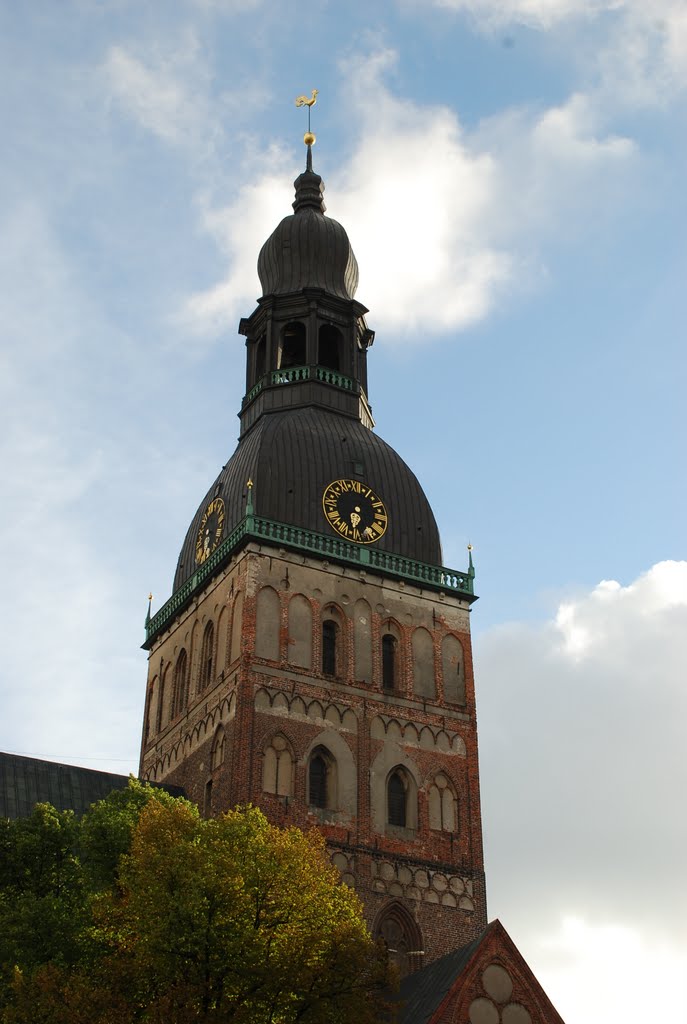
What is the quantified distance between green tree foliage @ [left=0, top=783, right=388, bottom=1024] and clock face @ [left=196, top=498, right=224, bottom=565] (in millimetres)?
18334

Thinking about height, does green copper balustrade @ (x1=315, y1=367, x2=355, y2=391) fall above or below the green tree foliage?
above

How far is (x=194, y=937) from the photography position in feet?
89.4

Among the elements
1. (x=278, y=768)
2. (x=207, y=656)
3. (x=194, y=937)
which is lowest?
(x=194, y=937)

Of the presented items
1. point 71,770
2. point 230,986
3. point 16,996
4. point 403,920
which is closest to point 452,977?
point 403,920

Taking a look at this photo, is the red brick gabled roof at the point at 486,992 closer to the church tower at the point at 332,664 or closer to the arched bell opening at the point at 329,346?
the church tower at the point at 332,664

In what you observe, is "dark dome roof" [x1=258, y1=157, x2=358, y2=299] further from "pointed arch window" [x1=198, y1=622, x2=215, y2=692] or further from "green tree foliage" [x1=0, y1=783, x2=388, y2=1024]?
"green tree foliage" [x1=0, y1=783, x2=388, y2=1024]

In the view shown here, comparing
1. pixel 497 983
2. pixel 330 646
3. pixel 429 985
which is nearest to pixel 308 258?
pixel 330 646

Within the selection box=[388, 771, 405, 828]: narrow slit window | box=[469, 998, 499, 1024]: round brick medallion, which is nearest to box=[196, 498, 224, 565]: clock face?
box=[388, 771, 405, 828]: narrow slit window

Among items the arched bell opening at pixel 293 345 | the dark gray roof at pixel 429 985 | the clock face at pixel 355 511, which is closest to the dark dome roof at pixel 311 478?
the clock face at pixel 355 511

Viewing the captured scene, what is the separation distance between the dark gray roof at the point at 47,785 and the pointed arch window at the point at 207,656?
4006 mm

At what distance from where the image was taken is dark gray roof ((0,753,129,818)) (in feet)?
139

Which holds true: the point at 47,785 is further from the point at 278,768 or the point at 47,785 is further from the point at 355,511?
the point at 355,511

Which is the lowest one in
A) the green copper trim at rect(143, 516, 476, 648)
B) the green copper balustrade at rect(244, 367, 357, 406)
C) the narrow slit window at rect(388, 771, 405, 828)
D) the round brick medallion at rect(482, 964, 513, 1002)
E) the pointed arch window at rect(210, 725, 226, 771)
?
the round brick medallion at rect(482, 964, 513, 1002)

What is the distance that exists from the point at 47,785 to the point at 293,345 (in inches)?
788
